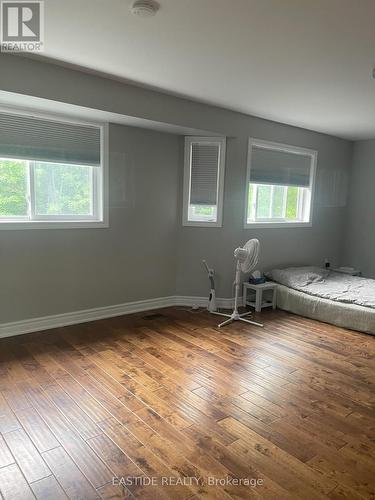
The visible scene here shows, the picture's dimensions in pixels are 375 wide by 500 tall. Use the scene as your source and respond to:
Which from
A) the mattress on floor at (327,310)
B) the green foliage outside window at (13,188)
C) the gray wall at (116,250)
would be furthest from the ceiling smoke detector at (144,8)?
the mattress on floor at (327,310)

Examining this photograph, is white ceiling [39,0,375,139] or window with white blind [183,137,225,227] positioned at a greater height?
white ceiling [39,0,375,139]

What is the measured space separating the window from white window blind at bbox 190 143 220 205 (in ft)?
1.56

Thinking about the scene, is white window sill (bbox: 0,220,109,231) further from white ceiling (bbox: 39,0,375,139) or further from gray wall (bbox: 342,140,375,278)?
gray wall (bbox: 342,140,375,278)

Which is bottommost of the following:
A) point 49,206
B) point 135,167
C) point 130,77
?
point 49,206

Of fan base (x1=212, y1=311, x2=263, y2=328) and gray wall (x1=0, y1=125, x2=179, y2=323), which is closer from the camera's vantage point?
gray wall (x1=0, y1=125, x2=179, y2=323)

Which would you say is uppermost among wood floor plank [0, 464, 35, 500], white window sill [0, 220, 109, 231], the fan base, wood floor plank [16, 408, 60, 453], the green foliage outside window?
the green foliage outside window

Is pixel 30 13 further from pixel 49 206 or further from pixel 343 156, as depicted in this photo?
pixel 343 156

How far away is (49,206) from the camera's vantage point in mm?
3582

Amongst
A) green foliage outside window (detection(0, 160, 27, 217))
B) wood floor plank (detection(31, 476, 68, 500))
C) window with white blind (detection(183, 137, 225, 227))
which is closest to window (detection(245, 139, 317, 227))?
window with white blind (detection(183, 137, 225, 227))

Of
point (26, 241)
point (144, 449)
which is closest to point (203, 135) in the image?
point (26, 241)

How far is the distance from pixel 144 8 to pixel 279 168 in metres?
3.41

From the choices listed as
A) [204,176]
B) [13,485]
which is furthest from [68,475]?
[204,176]

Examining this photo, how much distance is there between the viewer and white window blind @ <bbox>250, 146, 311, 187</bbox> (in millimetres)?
4691

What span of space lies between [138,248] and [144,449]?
8.34 feet
